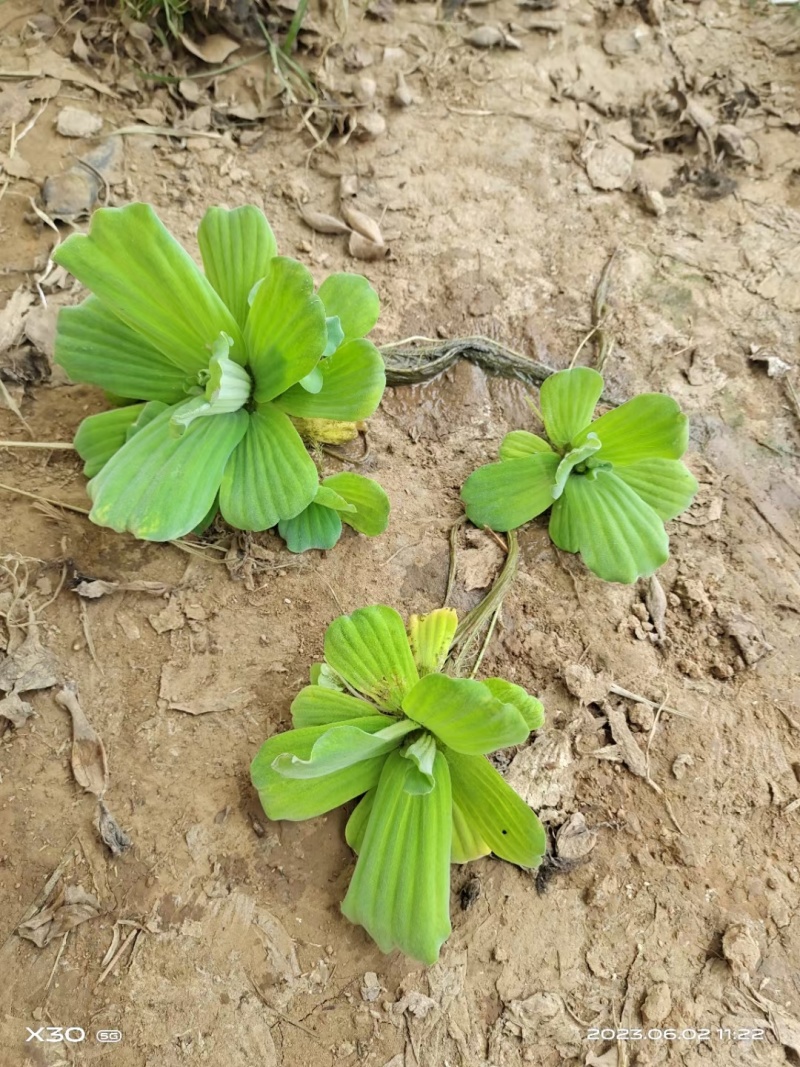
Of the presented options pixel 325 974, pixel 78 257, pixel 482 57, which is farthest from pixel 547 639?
pixel 482 57

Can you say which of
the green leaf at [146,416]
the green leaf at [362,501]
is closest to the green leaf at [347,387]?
the green leaf at [362,501]

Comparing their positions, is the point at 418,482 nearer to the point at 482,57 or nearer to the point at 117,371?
the point at 117,371

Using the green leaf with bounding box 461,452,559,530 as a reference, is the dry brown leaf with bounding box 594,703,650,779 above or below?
below

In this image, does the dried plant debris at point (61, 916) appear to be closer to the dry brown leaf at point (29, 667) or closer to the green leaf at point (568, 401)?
the dry brown leaf at point (29, 667)

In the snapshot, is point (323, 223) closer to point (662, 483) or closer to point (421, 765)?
point (662, 483)

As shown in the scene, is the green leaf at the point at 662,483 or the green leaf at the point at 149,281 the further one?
the green leaf at the point at 662,483

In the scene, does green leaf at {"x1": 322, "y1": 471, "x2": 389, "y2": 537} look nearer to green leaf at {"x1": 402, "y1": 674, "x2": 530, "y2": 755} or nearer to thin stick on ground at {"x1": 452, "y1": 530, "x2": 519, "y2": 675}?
thin stick on ground at {"x1": 452, "y1": 530, "x2": 519, "y2": 675}

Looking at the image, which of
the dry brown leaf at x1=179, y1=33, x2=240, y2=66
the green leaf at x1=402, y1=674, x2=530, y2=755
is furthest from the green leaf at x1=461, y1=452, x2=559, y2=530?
the dry brown leaf at x1=179, y1=33, x2=240, y2=66
